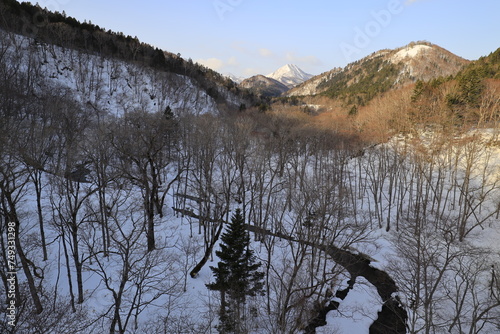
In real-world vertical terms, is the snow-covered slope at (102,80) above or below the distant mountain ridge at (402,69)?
below

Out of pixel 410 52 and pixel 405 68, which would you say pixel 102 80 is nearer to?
pixel 405 68

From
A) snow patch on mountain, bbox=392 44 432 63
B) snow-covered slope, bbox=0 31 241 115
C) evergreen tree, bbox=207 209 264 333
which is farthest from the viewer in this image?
snow patch on mountain, bbox=392 44 432 63

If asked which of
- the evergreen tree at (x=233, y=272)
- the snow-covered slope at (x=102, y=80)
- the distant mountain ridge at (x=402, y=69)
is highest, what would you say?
the distant mountain ridge at (x=402, y=69)

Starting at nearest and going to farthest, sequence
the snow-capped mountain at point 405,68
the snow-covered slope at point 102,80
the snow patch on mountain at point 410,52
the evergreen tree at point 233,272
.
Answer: the evergreen tree at point 233,272 < the snow-covered slope at point 102,80 < the snow-capped mountain at point 405,68 < the snow patch on mountain at point 410,52

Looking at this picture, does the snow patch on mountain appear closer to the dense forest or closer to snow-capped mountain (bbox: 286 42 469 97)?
snow-capped mountain (bbox: 286 42 469 97)

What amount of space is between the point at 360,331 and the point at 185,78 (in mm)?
60774

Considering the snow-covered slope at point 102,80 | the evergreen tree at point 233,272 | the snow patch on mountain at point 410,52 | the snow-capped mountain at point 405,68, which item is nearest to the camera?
the evergreen tree at point 233,272

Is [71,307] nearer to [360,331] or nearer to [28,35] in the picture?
[360,331]

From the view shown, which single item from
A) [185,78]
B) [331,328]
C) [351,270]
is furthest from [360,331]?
[185,78]

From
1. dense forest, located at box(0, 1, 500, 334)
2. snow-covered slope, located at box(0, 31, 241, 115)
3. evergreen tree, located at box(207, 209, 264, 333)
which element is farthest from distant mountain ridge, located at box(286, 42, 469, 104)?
evergreen tree, located at box(207, 209, 264, 333)

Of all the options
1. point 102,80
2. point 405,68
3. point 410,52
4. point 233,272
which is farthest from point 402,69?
point 233,272

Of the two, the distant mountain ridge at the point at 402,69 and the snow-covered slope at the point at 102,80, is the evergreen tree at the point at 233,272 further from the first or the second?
the distant mountain ridge at the point at 402,69

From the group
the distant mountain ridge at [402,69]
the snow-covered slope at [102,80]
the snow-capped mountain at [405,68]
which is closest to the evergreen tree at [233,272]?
the snow-covered slope at [102,80]

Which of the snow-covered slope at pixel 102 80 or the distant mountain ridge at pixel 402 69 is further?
the distant mountain ridge at pixel 402 69
